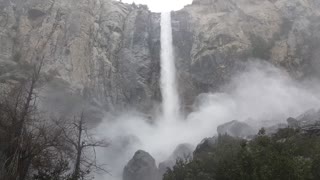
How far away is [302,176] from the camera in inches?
727

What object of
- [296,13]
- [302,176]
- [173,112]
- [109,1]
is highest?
[109,1]

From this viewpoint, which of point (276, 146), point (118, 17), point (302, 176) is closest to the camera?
point (302, 176)

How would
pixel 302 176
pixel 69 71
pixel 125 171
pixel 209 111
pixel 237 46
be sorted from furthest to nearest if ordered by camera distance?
1. pixel 237 46
2. pixel 209 111
3. pixel 69 71
4. pixel 125 171
5. pixel 302 176

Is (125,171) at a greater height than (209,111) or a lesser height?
lesser

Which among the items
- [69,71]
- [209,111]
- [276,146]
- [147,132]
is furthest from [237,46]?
[276,146]

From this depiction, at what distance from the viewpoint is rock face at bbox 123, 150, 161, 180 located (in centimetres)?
3656

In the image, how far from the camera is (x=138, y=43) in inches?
2192

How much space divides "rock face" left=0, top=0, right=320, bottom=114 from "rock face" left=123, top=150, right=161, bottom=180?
445 inches

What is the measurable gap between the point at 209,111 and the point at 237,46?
31.6 feet

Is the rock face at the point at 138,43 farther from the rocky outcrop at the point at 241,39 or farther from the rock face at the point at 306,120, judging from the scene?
the rock face at the point at 306,120

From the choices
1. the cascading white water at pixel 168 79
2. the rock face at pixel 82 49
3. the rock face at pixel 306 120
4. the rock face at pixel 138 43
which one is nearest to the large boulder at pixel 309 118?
the rock face at pixel 306 120

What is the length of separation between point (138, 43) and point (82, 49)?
9144mm

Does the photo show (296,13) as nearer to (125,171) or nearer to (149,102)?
(149,102)

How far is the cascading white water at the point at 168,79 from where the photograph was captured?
5109 cm
